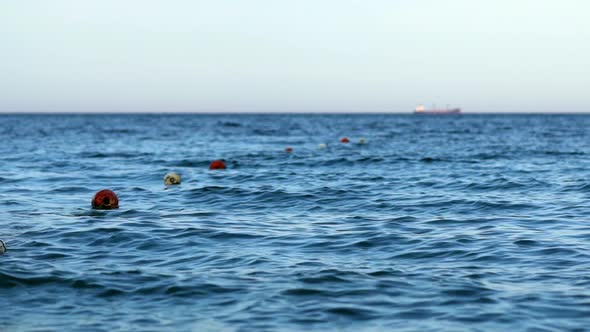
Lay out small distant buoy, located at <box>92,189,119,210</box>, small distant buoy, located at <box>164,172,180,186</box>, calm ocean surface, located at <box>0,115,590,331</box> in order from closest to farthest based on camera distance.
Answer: calm ocean surface, located at <box>0,115,590,331</box>, small distant buoy, located at <box>92,189,119,210</box>, small distant buoy, located at <box>164,172,180,186</box>

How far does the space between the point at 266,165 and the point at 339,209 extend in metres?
16.0

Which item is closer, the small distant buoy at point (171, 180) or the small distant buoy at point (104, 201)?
the small distant buoy at point (104, 201)

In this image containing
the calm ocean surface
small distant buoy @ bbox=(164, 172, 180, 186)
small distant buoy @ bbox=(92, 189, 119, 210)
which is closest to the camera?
the calm ocean surface

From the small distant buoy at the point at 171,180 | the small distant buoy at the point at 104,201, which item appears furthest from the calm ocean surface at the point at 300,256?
the small distant buoy at the point at 104,201

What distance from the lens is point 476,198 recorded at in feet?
66.9

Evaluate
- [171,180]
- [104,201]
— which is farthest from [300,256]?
[171,180]

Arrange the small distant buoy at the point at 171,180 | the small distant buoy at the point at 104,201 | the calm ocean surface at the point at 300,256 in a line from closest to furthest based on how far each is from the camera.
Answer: the calm ocean surface at the point at 300,256 → the small distant buoy at the point at 104,201 → the small distant buoy at the point at 171,180

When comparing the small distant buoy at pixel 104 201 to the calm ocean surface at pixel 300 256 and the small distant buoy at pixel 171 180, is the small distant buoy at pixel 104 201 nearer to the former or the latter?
the calm ocean surface at pixel 300 256

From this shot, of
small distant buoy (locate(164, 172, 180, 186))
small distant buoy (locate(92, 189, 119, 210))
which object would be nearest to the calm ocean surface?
small distant buoy (locate(164, 172, 180, 186))

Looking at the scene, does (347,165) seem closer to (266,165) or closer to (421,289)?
(266,165)

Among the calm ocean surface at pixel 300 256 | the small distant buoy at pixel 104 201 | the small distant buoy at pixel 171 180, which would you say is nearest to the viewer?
the calm ocean surface at pixel 300 256

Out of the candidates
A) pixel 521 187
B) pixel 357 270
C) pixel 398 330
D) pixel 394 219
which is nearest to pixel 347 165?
pixel 521 187

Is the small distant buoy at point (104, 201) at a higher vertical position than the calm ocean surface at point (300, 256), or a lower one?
higher

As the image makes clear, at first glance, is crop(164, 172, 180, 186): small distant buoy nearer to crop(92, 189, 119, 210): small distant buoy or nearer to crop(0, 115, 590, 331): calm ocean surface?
crop(0, 115, 590, 331): calm ocean surface
